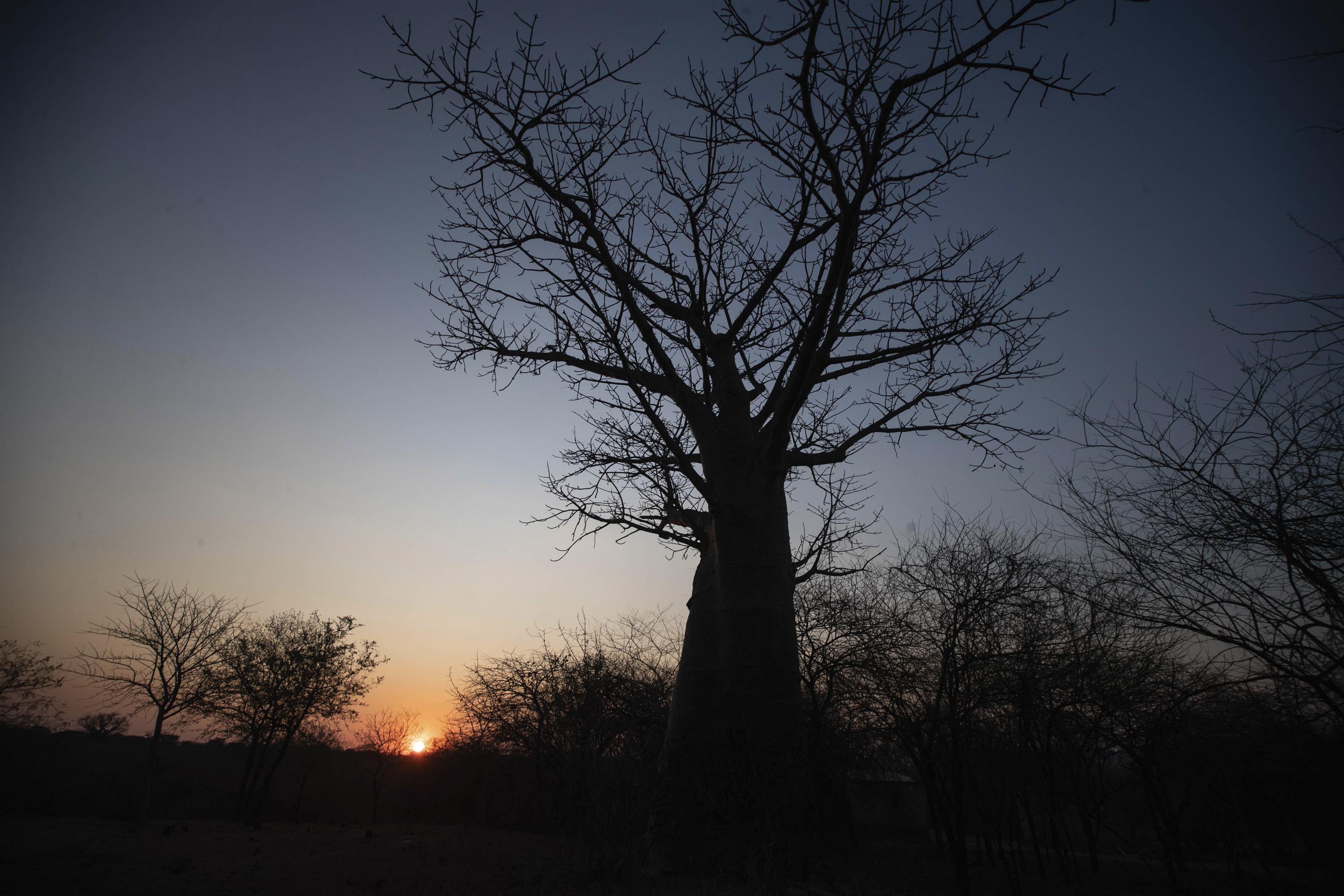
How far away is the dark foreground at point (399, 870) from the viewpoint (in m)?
3.26

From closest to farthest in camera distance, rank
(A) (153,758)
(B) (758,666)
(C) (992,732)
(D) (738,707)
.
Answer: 1. (D) (738,707)
2. (B) (758,666)
3. (C) (992,732)
4. (A) (153,758)

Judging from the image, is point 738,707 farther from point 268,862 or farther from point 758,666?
point 268,862

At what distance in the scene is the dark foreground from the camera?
3.26 meters

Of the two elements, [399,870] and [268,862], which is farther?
[268,862]

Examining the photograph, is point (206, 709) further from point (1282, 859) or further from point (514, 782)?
point (1282, 859)

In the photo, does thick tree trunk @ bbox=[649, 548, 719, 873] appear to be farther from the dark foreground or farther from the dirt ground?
the dirt ground

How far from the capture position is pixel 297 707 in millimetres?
18078

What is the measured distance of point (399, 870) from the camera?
7.29 m

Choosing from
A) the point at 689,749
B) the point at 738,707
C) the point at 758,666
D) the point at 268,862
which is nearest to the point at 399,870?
the point at 268,862

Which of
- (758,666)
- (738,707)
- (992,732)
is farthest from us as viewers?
(992,732)

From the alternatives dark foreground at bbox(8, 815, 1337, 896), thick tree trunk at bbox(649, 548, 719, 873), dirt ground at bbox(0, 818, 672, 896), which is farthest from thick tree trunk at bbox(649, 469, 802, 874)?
dirt ground at bbox(0, 818, 672, 896)

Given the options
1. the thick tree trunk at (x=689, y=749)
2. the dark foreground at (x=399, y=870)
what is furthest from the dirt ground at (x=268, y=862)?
the thick tree trunk at (x=689, y=749)

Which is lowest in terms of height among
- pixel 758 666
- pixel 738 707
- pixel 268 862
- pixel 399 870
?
pixel 268 862

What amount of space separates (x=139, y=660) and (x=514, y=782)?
934 cm
